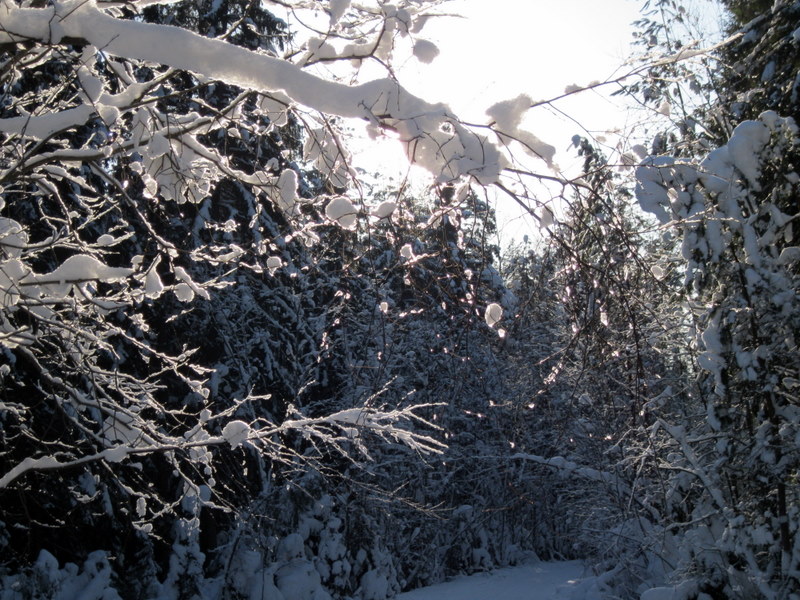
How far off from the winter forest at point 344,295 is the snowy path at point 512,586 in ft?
3.99

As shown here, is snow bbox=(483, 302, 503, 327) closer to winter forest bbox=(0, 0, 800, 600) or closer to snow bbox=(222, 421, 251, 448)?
winter forest bbox=(0, 0, 800, 600)

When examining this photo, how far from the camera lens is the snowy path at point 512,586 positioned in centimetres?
1319

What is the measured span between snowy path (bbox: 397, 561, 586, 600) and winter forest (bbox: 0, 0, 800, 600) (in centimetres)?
122

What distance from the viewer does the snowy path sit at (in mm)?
13188

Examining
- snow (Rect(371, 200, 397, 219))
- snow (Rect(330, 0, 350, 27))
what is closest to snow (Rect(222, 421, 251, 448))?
snow (Rect(371, 200, 397, 219))

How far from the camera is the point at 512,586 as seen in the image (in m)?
14.7

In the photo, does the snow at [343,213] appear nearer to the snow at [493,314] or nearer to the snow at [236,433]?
the snow at [493,314]

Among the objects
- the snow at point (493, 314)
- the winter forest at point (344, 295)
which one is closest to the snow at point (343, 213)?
the winter forest at point (344, 295)

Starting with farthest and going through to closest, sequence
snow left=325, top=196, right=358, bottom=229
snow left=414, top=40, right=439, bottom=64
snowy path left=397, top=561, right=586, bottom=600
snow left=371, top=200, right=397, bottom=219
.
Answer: snowy path left=397, top=561, right=586, bottom=600
snow left=414, top=40, right=439, bottom=64
snow left=325, top=196, right=358, bottom=229
snow left=371, top=200, right=397, bottom=219

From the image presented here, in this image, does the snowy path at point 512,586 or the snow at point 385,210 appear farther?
the snowy path at point 512,586

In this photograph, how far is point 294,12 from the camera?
2.70m

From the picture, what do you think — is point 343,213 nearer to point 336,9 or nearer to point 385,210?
point 385,210

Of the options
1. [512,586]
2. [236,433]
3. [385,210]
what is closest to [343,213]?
[385,210]

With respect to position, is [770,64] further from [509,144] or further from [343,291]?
[343,291]
